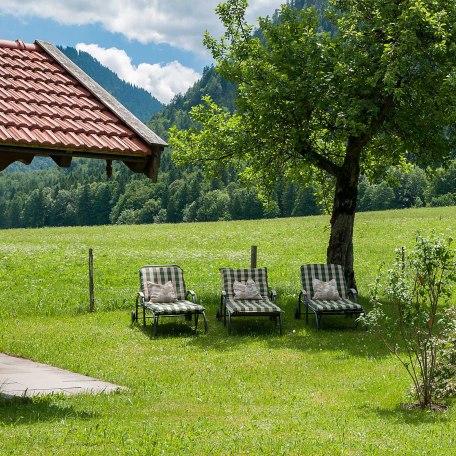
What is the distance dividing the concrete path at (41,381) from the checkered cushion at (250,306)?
4646 mm

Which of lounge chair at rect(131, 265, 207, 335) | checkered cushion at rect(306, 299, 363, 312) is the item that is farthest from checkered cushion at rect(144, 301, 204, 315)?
checkered cushion at rect(306, 299, 363, 312)

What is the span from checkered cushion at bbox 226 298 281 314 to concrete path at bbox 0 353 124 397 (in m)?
4.65

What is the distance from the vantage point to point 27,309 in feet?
62.5

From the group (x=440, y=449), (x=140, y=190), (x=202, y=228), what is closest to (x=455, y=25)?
(x=440, y=449)

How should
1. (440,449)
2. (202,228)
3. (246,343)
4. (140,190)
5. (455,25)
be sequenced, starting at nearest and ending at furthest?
1. (440,449)
2. (246,343)
3. (455,25)
4. (202,228)
5. (140,190)

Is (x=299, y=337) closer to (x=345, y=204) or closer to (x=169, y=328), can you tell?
(x=169, y=328)

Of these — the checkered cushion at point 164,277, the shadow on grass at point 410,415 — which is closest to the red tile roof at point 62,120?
the shadow on grass at point 410,415

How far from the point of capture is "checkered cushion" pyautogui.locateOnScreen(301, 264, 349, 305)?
16703mm

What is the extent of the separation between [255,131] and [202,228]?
1325 inches

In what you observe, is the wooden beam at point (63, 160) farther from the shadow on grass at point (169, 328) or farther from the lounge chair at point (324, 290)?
the lounge chair at point (324, 290)

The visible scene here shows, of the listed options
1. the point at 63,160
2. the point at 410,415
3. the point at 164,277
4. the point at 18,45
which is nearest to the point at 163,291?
the point at 164,277

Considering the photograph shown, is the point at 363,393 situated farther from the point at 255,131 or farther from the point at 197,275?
Answer: the point at 197,275

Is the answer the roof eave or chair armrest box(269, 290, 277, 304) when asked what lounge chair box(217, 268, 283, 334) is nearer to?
chair armrest box(269, 290, 277, 304)

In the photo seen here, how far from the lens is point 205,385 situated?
34.7 feet
